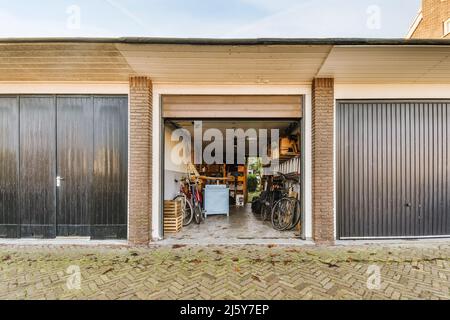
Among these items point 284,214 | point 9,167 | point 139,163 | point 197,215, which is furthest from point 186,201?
point 9,167

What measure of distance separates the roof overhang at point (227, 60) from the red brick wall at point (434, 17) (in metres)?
10.4

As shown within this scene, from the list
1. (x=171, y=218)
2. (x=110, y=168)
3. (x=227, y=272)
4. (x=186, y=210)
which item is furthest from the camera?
(x=186, y=210)

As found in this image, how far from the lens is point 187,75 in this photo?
186 inches

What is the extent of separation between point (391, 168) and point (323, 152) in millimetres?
1580

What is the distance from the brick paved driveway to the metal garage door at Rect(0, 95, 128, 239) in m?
0.61

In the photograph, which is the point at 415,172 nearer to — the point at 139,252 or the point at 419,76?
the point at 419,76

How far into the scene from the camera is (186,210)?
23.0 ft

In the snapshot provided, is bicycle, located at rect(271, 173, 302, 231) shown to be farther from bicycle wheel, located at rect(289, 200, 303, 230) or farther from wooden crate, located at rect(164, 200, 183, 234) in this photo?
wooden crate, located at rect(164, 200, 183, 234)

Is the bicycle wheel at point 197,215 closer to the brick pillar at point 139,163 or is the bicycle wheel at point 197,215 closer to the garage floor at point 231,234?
the garage floor at point 231,234

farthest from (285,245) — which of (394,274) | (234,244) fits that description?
(394,274)

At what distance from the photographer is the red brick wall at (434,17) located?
38.2 feet

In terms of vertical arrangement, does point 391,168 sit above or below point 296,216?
above
